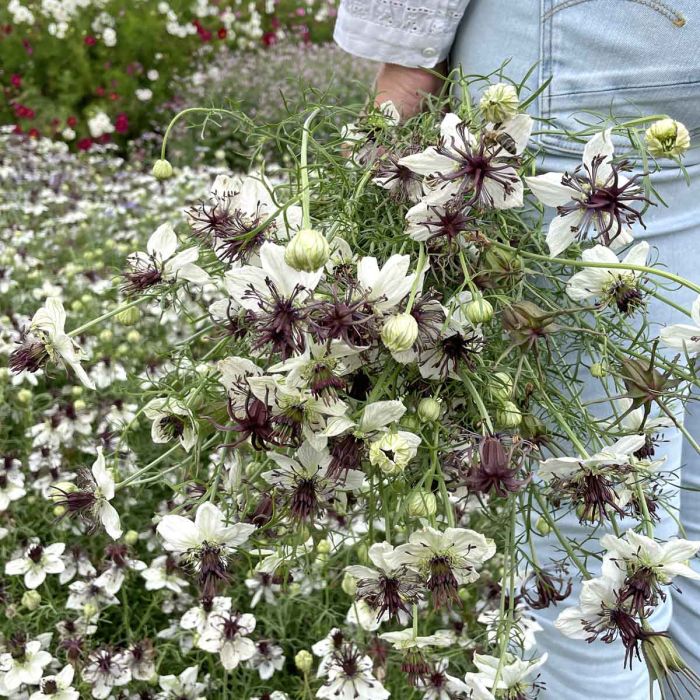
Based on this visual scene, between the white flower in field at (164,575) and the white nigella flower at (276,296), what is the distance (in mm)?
1062

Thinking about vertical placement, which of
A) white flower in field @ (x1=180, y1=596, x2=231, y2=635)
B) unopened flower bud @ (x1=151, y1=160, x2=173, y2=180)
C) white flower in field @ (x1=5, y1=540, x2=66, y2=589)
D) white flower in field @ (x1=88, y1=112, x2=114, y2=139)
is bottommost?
white flower in field @ (x1=88, y1=112, x2=114, y2=139)

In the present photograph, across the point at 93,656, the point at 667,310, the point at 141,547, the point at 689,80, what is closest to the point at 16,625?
the point at 93,656

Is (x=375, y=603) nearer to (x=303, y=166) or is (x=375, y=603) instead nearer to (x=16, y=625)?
(x=303, y=166)

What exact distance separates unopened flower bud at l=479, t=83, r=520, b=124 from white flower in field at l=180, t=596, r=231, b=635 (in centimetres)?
105

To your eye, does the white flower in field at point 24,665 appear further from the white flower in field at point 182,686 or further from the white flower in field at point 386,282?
the white flower in field at point 386,282

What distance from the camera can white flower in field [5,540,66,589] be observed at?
159 cm

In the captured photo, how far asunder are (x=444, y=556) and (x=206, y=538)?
0.22m

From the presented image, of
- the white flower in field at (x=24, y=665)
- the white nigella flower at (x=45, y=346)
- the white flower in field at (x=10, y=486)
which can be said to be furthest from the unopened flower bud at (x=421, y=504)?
the white flower in field at (x=10, y=486)

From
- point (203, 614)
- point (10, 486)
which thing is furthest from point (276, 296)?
point (10, 486)

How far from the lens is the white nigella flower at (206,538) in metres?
0.78

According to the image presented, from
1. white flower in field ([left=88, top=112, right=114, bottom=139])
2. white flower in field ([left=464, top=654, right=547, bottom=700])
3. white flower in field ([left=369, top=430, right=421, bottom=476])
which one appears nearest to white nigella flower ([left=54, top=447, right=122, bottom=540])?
white flower in field ([left=369, top=430, right=421, bottom=476])

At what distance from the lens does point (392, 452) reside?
0.70 metres

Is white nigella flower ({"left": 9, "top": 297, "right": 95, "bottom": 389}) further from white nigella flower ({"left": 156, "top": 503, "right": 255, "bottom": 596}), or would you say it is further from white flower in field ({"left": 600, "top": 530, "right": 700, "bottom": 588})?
white flower in field ({"left": 600, "top": 530, "right": 700, "bottom": 588})

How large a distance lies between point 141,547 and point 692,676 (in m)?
1.37
